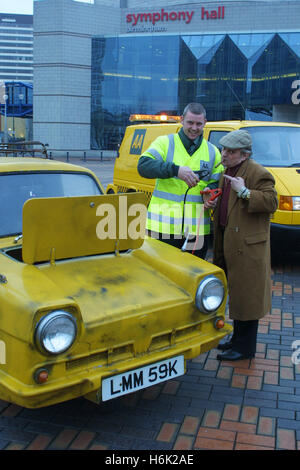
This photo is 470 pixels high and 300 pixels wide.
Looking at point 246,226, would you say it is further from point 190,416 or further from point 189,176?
point 190,416

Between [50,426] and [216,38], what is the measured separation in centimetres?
4117

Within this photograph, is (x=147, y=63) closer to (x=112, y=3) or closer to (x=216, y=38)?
(x=216, y=38)

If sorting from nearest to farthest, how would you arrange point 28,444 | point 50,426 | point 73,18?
point 28,444 < point 50,426 < point 73,18

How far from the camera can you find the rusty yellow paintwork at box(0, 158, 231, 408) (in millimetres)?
2770

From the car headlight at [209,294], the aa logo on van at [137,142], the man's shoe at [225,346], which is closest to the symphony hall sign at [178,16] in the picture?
the aa logo on van at [137,142]

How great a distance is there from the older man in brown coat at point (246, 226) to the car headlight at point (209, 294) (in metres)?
0.47

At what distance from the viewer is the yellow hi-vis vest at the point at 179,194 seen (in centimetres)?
430

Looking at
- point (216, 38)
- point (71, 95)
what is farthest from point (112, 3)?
point (216, 38)

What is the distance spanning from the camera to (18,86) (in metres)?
52.9

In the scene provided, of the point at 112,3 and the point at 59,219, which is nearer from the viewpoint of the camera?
the point at 59,219

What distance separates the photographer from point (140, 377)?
10.3 ft

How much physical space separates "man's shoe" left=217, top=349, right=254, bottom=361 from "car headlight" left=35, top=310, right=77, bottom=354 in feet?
6.29

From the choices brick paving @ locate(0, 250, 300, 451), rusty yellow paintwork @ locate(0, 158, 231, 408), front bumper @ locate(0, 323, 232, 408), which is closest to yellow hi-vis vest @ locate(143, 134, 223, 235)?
rusty yellow paintwork @ locate(0, 158, 231, 408)

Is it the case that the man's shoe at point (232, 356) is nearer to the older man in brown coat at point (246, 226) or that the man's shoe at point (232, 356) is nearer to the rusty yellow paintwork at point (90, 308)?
the older man in brown coat at point (246, 226)
